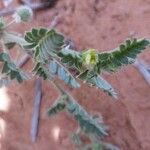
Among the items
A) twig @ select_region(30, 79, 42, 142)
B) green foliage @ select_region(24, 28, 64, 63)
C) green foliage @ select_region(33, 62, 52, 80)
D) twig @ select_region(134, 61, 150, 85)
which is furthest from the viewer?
twig @ select_region(30, 79, 42, 142)

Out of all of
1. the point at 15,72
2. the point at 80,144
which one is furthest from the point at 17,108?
the point at 15,72

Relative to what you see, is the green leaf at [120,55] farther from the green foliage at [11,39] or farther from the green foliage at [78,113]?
the green foliage at [78,113]

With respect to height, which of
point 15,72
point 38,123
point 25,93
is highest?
point 15,72

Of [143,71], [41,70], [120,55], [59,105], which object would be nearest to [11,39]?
[41,70]

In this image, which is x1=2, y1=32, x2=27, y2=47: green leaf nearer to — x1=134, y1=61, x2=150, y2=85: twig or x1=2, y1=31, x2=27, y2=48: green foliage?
x1=2, y1=31, x2=27, y2=48: green foliage

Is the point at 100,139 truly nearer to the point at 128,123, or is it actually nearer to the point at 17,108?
the point at 128,123

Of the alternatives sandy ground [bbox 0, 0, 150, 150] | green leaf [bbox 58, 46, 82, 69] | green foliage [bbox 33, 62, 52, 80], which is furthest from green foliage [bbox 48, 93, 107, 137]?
green leaf [bbox 58, 46, 82, 69]
